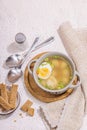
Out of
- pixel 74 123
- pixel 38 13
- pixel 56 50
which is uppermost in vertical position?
pixel 38 13

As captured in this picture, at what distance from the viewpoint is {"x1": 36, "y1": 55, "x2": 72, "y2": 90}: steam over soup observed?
1146 millimetres

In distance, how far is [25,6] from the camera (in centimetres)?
133

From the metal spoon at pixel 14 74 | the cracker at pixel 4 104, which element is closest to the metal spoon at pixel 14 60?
the metal spoon at pixel 14 74

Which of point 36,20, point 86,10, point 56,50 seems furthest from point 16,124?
point 86,10

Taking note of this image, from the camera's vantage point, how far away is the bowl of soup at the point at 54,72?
1137mm

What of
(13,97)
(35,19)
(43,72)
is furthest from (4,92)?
(35,19)

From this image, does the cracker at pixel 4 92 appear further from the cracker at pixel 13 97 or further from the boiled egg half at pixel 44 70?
the boiled egg half at pixel 44 70

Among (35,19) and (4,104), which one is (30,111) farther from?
(35,19)

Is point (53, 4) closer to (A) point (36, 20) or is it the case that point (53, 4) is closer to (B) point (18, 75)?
(A) point (36, 20)

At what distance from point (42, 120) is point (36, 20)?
38 cm

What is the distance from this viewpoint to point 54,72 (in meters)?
1.16

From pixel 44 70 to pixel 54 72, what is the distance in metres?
0.03

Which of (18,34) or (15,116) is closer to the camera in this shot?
(15,116)

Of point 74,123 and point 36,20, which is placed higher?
point 36,20
